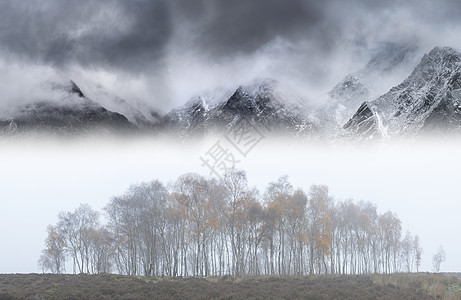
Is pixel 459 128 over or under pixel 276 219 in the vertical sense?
over

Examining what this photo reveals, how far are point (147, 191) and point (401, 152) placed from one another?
624 feet

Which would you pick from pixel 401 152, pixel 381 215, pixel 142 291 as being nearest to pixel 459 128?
pixel 401 152

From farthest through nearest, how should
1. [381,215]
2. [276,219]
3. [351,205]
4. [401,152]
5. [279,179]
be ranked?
1. [401,152]
2. [381,215]
3. [351,205]
4. [279,179]
5. [276,219]

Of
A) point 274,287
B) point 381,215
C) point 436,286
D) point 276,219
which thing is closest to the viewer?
point 436,286

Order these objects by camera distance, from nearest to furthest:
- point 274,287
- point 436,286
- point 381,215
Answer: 1. point 436,286
2. point 274,287
3. point 381,215

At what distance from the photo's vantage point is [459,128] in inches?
7672

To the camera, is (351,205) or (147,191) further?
(351,205)

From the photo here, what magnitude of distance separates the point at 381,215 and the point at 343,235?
11039 millimetres

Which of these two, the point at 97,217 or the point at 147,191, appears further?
the point at 97,217

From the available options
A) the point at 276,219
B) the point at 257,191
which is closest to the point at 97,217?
the point at 257,191

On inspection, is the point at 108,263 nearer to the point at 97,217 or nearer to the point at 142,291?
the point at 97,217

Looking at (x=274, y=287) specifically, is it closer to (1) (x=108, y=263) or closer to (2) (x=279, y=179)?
(2) (x=279, y=179)

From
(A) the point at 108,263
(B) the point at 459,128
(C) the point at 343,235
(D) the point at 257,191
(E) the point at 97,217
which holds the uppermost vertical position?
(B) the point at 459,128

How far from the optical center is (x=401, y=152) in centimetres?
19450
